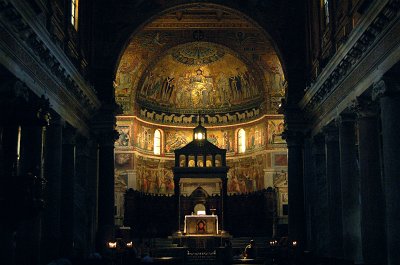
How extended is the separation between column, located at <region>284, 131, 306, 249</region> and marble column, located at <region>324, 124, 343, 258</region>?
3.76m

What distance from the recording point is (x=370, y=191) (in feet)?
64.7

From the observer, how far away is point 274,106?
42875 mm

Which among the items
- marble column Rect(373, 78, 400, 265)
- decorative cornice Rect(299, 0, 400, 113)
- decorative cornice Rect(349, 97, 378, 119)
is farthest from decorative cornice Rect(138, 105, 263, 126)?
marble column Rect(373, 78, 400, 265)

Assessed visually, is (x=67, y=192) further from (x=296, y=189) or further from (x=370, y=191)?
(x=370, y=191)

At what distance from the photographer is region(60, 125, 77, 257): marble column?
23641 mm

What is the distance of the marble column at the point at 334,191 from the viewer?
2461cm

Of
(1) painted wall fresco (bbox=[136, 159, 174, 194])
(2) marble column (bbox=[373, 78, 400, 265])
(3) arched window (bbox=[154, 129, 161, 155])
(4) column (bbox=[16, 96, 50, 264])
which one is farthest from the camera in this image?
(3) arched window (bbox=[154, 129, 161, 155])

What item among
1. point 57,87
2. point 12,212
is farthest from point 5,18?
point 57,87

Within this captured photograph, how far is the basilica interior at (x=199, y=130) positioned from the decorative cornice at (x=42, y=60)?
7 centimetres

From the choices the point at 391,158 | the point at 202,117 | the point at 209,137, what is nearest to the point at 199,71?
the point at 202,117

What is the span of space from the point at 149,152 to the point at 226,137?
6.08 meters

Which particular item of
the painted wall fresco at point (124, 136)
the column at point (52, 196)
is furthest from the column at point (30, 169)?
the painted wall fresco at point (124, 136)

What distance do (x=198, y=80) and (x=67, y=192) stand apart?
23.4 metres

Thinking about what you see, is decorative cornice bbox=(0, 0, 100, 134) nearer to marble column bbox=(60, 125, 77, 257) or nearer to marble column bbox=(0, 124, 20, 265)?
marble column bbox=(60, 125, 77, 257)
